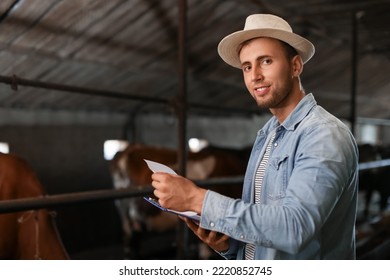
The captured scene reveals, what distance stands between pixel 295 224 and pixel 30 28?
2758mm

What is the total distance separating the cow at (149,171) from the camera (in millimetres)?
4590

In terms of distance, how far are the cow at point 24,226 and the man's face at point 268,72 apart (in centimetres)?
127

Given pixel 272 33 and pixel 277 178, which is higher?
pixel 272 33

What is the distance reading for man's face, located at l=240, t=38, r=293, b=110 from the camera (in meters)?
1.02

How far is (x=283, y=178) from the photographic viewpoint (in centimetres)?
102

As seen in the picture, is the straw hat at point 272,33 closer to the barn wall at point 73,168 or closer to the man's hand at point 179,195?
the man's hand at point 179,195

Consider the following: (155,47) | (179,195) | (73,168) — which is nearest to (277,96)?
(179,195)

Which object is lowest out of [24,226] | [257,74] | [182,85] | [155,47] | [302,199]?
[24,226]

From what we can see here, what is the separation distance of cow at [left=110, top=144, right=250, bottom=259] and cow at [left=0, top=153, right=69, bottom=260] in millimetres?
2493

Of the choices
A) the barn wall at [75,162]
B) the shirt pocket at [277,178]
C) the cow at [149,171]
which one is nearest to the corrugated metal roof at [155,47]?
the barn wall at [75,162]

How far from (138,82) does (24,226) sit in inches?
144

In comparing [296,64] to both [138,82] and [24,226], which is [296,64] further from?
[138,82]
